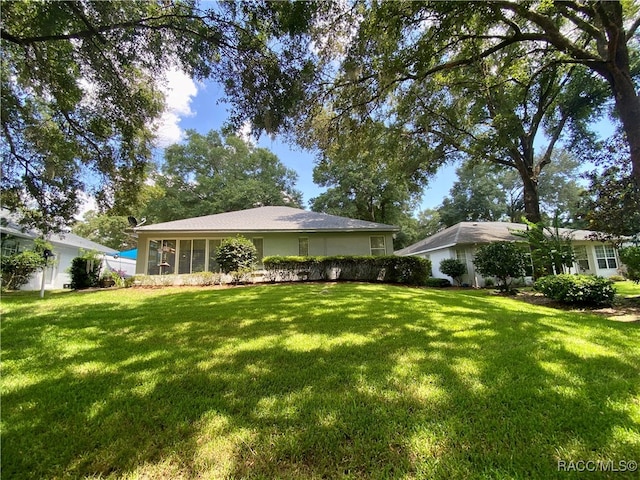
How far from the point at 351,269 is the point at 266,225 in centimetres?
552

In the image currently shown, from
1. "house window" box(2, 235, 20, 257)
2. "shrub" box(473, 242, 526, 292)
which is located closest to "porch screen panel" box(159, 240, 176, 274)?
"house window" box(2, 235, 20, 257)

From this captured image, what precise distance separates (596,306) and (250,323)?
28.5 feet

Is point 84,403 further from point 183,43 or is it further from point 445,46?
point 445,46

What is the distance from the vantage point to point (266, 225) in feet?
49.7

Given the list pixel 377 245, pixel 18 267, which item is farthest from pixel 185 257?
pixel 377 245

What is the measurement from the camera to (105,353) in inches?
136

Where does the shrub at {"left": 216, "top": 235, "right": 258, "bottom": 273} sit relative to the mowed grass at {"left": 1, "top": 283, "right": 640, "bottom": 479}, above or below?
above

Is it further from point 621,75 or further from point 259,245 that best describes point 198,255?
point 621,75

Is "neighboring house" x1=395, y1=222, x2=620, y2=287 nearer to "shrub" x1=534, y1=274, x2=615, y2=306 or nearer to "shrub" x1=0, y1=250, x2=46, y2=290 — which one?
"shrub" x1=534, y1=274, x2=615, y2=306

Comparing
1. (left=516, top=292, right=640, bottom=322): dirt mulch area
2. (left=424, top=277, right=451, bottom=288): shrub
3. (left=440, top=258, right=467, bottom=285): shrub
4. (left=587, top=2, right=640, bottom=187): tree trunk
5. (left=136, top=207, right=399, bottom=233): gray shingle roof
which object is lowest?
(left=516, top=292, right=640, bottom=322): dirt mulch area

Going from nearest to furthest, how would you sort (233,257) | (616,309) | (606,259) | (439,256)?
(616,309) < (233,257) < (606,259) < (439,256)

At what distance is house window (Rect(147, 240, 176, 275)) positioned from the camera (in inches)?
570

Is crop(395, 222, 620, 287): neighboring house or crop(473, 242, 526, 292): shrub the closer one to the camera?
crop(473, 242, 526, 292): shrub

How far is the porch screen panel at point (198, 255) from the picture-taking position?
14.8 meters
